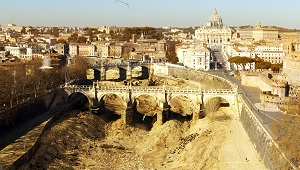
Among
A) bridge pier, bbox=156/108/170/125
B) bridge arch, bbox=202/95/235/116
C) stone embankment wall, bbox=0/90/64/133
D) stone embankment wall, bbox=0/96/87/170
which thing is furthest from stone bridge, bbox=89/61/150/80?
stone embankment wall, bbox=0/96/87/170

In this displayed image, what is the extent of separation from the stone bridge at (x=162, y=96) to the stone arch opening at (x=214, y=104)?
384mm

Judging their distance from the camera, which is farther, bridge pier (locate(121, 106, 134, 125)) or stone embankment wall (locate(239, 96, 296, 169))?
bridge pier (locate(121, 106, 134, 125))

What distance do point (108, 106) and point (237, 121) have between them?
15.4 meters

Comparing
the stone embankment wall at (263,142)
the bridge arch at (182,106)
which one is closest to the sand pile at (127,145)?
the stone embankment wall at (263,142)

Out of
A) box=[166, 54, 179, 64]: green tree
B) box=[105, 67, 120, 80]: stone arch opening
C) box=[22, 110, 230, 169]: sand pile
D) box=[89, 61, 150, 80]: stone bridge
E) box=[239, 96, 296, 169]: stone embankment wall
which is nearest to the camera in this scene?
box=[239, 96, 296, 169]: stone embankment wall

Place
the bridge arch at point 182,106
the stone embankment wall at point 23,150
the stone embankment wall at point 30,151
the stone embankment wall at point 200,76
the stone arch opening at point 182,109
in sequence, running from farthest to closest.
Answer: the stone embankment wall at point 200,76 → the bridge arch at point 182,106 → the stone arch opening at point 182,109 → the stone embankment wall at point 23,150 → the stone embankment wall at point 30,151

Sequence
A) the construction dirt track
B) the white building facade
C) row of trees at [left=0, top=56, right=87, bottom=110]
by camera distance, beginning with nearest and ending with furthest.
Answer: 1. the construction dirt track
2. row of trees at [left=0, top=56, right=87, bottom=110]
3. the white building facade

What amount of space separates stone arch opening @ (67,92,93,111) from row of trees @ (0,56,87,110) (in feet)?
6.54

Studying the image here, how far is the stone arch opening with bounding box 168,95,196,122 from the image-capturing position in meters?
40.2

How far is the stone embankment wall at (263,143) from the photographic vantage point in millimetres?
21002

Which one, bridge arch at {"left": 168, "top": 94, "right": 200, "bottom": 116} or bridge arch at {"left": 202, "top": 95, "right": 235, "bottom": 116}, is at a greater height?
bridge arch at {"left": 202, "top": 95, "right": 235, "bottom": 116}

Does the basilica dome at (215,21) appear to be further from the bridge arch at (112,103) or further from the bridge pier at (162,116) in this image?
the bridge pier at (162,116)

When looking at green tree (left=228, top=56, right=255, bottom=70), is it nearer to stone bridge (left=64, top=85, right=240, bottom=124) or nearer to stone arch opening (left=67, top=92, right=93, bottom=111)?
stone bridge (left=64, top=85, right=240, bottom=124)

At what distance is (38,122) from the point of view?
3388 cm
